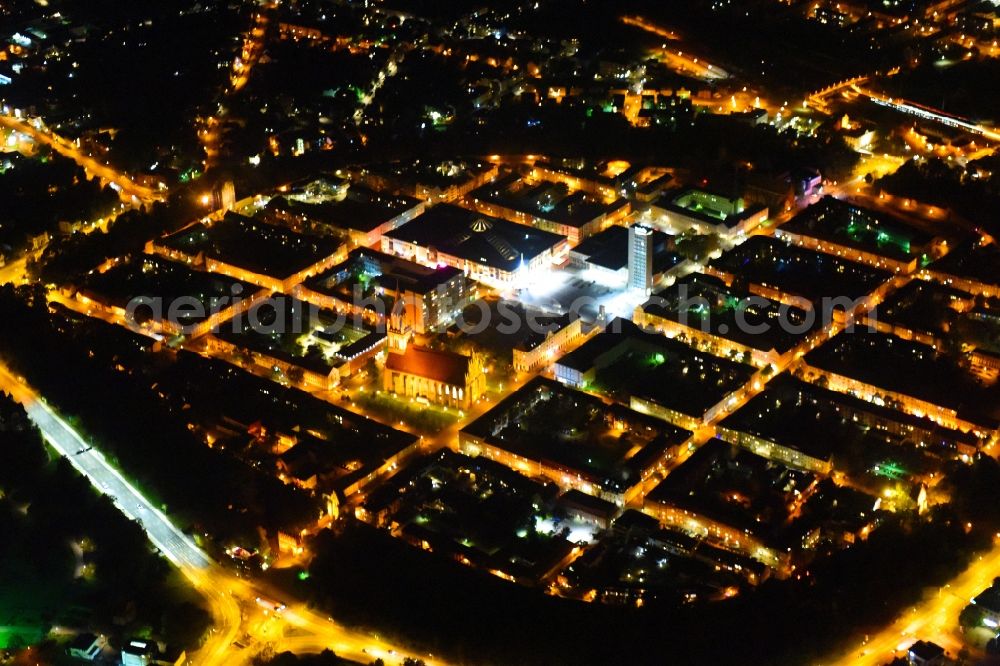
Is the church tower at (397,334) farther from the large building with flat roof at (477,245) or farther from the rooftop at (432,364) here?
the large building with flat roof at (477,245)

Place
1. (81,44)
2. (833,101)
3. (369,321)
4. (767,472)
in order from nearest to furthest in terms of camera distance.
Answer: (767,472) → (369,321) → (833,101) → (81,44)

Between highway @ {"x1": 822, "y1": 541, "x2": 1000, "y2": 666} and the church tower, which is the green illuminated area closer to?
the church tower

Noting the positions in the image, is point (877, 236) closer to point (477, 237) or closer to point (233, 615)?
point (477, 237)

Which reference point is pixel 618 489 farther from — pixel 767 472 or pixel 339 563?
pixel 339 563

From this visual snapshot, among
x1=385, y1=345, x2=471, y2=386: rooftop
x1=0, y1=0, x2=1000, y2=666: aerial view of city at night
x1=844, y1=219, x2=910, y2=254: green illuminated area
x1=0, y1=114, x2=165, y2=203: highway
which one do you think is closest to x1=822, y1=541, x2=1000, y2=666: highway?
x1=0, y1=0, x2=1000, y2=666: aerial view of city at night

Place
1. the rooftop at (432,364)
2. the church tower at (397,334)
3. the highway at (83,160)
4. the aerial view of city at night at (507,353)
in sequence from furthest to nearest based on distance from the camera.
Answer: the highway at (83,160) → the church tower at (397,334) → the rooftop at (432,364) → the aerial view of city at night at (507,353)

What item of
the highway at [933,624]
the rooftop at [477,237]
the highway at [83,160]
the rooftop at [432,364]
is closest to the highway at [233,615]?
the rooftop at [432,364]

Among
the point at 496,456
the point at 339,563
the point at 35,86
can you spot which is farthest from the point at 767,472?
the point at 35,86
